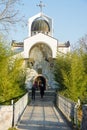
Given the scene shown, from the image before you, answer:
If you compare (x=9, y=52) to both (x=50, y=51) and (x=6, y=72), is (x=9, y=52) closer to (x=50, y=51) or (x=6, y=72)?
(x=6, y=72)

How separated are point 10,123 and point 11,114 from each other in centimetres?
41

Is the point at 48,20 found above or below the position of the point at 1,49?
above

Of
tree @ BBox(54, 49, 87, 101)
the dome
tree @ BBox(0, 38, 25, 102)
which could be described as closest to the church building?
the dome

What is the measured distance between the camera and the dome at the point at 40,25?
243 ft

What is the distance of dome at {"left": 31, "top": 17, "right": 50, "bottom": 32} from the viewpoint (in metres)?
74.1

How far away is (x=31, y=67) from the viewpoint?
2717 inches

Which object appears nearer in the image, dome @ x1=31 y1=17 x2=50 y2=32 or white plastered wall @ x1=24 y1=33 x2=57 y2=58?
white plastered wall @ x1=24 y1=33 x2=57 y2=58

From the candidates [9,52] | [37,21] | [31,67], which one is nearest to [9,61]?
[9,52]

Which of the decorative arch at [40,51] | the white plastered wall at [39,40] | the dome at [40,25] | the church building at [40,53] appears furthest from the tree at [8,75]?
the dome at [40,25]

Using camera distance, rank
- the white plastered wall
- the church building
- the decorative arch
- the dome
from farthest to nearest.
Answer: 1. the dome
2. the decorative arch
3. the white plastered wall
4. the church building

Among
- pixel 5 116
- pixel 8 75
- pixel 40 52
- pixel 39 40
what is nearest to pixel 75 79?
pixel 8 75

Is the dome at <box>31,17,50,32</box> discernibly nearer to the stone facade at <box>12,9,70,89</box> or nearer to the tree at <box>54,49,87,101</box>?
the stone facade at <box>12,9,70,89</box>

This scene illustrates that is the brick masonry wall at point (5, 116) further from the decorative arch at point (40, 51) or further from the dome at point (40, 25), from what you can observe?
the dome at point (40, 25)

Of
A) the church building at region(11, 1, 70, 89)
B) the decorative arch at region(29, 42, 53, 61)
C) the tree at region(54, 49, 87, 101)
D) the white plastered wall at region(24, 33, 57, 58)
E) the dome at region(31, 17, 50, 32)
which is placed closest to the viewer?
the tree at region(54, 49, 87, 101)
